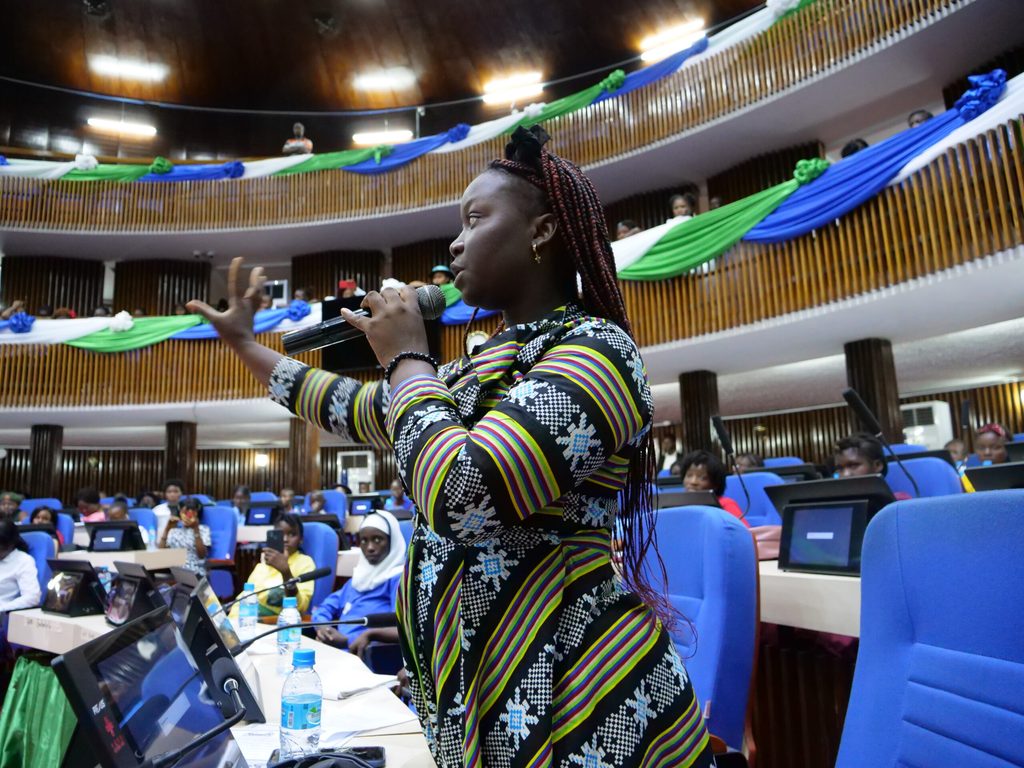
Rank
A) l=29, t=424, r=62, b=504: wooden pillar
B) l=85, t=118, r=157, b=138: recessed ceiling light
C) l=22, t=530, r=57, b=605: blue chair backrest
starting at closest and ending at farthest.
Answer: l=22, t=530, r=57, b=605: blue chair backrest
l=29, t=424, r=62, b=504: wooden pillar
l=85, t=118, r=157, b=138: recessed ceiling light

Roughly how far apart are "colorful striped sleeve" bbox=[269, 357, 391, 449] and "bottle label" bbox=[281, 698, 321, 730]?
613 mm

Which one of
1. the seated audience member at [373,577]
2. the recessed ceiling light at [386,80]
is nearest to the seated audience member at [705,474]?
the seated audience member at [373,577]

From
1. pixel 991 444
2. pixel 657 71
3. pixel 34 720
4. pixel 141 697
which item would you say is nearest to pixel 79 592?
pixel 34 720

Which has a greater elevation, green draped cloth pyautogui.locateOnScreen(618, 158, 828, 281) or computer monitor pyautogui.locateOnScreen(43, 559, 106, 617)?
green draped cloth pyautogui.locateOnScreen(618, 158, 828, 281)

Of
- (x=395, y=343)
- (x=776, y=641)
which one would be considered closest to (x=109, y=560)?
(x=776, y=641)

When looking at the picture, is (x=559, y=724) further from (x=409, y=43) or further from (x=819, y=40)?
(x=409, y=43)

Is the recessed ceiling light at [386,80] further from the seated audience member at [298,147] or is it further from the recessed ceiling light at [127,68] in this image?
the recessed ceiling light at [127,68]

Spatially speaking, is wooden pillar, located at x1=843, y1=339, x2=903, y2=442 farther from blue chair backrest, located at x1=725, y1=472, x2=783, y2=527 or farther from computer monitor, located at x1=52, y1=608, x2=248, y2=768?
computer monitor, located at x1=52, y1=608, x2=248, y2=768

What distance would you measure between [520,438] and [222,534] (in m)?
7.00

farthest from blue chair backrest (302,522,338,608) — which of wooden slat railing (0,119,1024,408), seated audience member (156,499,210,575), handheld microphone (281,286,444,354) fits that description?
wooden slat railing (0,119,1024,408)

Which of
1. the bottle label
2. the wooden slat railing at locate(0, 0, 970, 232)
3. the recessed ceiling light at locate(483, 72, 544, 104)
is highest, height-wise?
the recessed ceiling light at locate(483, 72, 544, 104)

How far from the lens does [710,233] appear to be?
344 inches

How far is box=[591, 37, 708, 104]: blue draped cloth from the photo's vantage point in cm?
1070

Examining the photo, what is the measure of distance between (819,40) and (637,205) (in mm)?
3874
